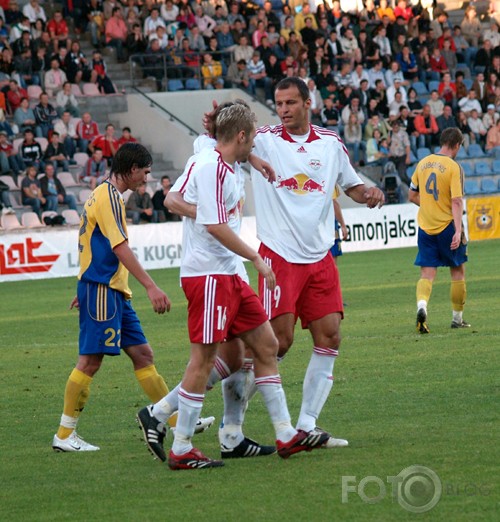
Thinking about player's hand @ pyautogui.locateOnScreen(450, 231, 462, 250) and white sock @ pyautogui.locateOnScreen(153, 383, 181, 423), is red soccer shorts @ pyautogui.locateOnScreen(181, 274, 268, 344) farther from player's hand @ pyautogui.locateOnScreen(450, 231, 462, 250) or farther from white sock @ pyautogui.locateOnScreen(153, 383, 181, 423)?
player's hand @ pyautogui.locateOnScreen(450, 231, 462, 250)

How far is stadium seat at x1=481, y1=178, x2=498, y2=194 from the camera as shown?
33.3 metres

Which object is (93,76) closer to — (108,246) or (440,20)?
(440,20)

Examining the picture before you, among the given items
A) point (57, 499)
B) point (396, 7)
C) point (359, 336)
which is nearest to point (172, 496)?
point (57, 499)

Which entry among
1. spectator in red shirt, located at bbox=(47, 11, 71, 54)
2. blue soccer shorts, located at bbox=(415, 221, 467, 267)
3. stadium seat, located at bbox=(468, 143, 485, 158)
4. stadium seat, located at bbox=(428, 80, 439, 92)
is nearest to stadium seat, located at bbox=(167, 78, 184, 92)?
spectator in red shirt, located at bbox=(47, 11, 71, 54)

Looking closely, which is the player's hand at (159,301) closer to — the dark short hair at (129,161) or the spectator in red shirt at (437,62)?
the dark short hair at (129,161)

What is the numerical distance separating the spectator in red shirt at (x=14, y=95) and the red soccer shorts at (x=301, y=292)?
907 inches

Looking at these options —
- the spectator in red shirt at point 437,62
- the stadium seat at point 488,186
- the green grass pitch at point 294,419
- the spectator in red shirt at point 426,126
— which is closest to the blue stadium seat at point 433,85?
the spectator in red shirt at point 437,62

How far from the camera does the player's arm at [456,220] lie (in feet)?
43.6

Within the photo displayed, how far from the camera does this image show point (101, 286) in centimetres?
796

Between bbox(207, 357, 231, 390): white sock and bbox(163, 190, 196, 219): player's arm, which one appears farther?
bbox(207, 357, 231, 390): white sock

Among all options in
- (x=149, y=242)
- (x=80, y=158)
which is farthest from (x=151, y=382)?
(x=80, y=158)

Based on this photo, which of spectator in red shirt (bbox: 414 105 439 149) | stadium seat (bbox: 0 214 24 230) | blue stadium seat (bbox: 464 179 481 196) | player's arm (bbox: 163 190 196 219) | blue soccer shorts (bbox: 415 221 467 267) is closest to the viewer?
player's arm (bbox: 163 190 196 219)

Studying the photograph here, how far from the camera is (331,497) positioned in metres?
6.13

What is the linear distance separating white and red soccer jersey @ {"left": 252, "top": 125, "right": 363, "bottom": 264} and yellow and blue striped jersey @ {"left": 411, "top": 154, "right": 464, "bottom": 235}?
586cm
